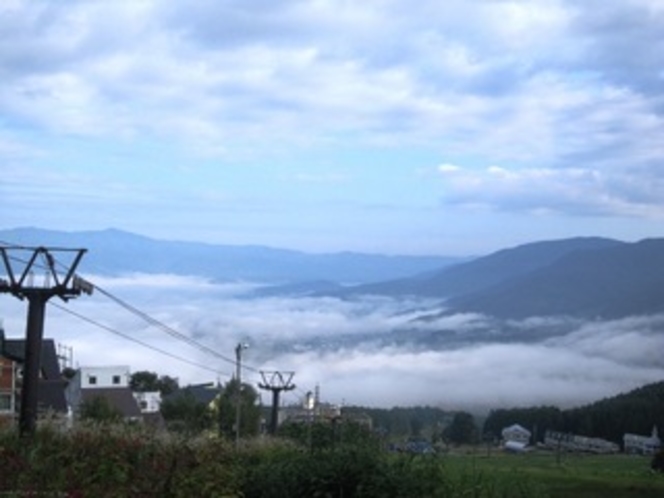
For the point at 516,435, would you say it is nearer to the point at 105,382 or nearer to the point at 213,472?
the point at 105,382

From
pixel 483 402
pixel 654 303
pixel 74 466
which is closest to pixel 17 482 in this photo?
pixel 74 466

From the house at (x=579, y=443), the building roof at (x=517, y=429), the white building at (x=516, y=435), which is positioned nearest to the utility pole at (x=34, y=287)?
the house at (x=579, y=443)

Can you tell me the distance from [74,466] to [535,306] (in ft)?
616

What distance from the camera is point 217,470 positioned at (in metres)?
12.1

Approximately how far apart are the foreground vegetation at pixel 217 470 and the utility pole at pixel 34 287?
7060 mm

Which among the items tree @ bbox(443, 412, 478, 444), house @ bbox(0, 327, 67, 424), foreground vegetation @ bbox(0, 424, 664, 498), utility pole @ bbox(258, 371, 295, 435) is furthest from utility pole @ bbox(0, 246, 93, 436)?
tree @ bbox(443, 412, 478, 444)

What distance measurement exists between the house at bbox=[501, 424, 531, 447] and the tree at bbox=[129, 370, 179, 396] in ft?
83.5

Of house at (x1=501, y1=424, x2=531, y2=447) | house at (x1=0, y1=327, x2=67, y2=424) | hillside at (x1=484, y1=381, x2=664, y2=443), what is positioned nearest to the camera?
house at (x1=0, y1=327, x2=67, y2=424)

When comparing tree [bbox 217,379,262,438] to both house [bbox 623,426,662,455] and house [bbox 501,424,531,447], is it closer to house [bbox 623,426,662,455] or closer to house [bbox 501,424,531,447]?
house [bbox 501,424,531,447]

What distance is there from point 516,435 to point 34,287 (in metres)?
61.3

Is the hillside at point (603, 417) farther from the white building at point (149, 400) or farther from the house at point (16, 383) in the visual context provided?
the house at point (16, 383)

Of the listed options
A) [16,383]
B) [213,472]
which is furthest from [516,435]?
[213,472]

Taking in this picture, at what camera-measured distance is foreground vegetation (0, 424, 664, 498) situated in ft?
33.7

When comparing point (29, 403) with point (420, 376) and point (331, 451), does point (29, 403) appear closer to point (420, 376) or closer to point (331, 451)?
point (331, 451)
